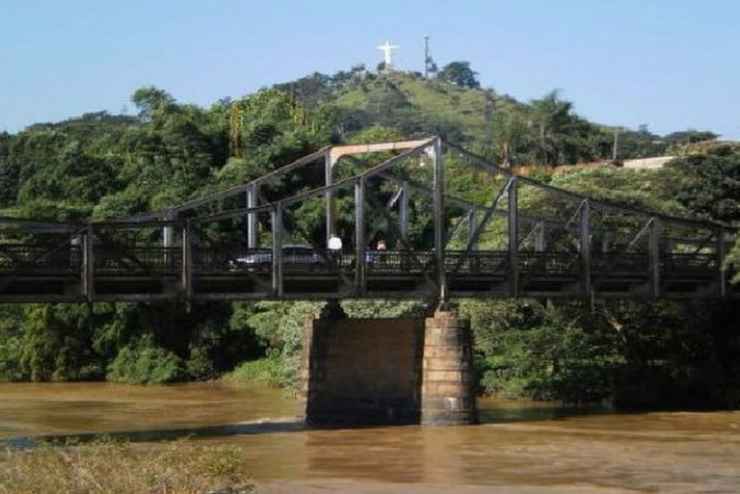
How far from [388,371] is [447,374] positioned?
7.72 ft

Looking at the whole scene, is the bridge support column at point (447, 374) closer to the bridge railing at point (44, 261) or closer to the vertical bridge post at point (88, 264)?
the vertical bridge post at point (88, 264)

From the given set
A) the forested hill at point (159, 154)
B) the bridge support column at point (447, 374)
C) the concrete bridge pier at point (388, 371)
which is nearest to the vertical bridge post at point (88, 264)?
the concrete bridge pier at point (388, 371)

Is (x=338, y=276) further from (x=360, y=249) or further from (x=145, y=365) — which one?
(x=145, y=365)

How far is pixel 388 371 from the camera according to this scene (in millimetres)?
49031

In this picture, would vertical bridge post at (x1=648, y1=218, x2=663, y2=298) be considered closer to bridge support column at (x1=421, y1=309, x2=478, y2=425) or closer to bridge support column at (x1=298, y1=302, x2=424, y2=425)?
bridge support column at (x1=421, y1=309, x2=478, y2=425)

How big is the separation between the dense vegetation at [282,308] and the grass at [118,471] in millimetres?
32216

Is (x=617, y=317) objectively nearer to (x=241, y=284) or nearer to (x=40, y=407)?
(x=241, y=284)

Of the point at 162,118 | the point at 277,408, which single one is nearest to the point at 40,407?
the point at 277,408

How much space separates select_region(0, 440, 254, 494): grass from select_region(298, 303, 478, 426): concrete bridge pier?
1965 cm

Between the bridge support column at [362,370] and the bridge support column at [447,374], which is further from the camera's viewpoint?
the bridge support column at [362,370]

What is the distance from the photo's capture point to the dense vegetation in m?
58.5

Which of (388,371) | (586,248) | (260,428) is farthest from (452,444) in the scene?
(586,248)

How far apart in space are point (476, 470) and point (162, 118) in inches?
2473

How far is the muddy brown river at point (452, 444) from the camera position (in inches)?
1383
